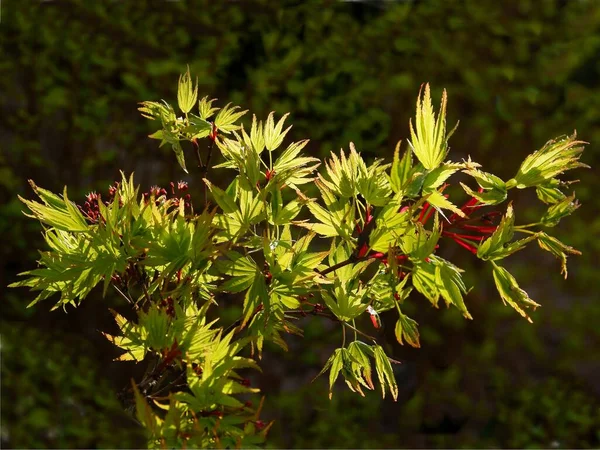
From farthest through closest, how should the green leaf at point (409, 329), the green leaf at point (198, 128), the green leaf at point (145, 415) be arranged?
the green leaf at point (198, 128), the green leaf at point (409, 329), the green leaf at point (145, 415)

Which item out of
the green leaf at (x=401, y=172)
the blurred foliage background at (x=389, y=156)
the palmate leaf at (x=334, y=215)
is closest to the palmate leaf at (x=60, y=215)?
the palmate leaf at (x=334, y=215)

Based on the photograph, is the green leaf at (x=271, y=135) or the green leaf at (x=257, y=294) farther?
the green leaf at (x=271, y=135)

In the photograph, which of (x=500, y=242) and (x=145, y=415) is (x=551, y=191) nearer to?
(x=500, y=242)

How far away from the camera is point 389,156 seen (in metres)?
3.22

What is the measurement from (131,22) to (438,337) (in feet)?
6.42

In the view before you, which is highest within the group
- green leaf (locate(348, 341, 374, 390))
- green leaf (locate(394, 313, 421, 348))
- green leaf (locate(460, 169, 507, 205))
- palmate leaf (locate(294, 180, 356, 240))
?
green leaf (locate(460, 169, 507, 205))

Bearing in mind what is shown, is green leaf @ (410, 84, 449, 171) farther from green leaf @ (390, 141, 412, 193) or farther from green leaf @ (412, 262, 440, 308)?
green leaf @ (412, 262, 440, 308)

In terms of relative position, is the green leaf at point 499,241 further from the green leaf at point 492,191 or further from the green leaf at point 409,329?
the green leaf at point 409,329

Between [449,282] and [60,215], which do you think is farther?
[60,215]

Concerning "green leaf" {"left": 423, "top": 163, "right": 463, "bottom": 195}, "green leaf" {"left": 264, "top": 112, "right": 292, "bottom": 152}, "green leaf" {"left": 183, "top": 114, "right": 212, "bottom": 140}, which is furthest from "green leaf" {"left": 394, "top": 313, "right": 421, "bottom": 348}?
"green leaf" {"left": 183, "top": 114, "right": 212, "bottom": 140}

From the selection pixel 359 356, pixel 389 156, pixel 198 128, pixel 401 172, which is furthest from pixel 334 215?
pixel 389 156

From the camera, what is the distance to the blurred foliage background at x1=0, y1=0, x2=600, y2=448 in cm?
314

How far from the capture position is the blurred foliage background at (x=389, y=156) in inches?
124

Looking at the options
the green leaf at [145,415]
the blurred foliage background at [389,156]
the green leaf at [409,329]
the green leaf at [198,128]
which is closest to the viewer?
the green leaf at [145,415]
